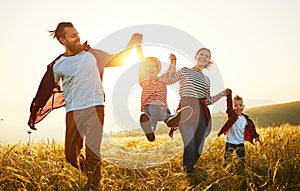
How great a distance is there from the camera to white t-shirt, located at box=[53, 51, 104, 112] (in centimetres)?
542

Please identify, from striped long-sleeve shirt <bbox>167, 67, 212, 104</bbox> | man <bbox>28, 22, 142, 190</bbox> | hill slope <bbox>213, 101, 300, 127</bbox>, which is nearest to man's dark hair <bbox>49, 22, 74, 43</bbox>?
man <bbox>28, 22, 142, 190</bbox>

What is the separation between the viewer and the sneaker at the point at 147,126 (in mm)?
7483

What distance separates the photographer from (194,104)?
21.1 ft

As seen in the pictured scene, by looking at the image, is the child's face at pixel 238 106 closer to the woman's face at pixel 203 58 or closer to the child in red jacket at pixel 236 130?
the child in red jacket at pixel 236 130

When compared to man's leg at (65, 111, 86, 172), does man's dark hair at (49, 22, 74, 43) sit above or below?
above

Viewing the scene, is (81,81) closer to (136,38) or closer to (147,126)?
(136,38)

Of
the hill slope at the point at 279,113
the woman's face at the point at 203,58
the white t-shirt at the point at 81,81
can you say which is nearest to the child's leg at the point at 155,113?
the woman's face at the point at 203,58

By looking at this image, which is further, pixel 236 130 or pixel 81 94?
pixel 236 130

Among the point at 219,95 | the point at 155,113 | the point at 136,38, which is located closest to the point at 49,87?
the point at 136,38

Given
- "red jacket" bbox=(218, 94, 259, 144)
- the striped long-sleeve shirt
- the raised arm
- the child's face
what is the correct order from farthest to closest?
the child's face → "red jacket" bbox=(218, 94, 259, 144) → the striped long-sleeve shirt → the raised arm

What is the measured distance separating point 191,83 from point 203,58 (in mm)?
499

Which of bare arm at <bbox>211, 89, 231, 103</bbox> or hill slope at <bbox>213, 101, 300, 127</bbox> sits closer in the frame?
bare arm at <bbox>211, 89, 231, 103</bbox>

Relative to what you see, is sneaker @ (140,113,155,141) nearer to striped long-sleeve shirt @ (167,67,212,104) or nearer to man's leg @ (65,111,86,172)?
striped long-sleeve shirt @ (167,67,212,104)

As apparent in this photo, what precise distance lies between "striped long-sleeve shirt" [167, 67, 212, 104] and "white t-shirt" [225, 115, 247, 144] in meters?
1.15
